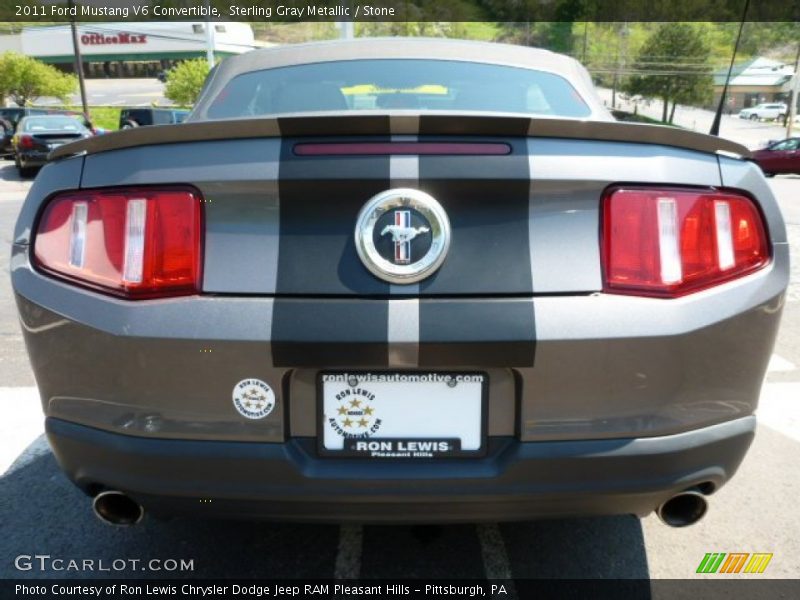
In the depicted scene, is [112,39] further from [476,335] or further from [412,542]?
[476,335]

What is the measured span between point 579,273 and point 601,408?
332 mm

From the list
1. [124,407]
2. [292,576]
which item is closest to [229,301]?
[124,407]

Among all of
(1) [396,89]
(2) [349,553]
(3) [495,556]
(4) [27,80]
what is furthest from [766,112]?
(2) [349,553]

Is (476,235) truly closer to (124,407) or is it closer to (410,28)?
(124,407)

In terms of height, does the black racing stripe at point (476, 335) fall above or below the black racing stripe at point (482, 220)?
below

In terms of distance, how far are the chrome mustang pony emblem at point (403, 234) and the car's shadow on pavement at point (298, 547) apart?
114cm

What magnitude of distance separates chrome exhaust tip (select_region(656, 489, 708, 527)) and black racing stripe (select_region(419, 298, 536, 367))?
0.65 metres

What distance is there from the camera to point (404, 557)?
2.25 meters

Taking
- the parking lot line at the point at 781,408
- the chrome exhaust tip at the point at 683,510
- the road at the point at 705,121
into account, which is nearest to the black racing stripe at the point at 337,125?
the chrome exhaust tip at the point at 683,510

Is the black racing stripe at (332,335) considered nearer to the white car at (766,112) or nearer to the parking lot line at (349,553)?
the parking lot line at (349,553)

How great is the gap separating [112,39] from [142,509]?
86.7 metres

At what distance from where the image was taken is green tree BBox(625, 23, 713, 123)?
197 ft

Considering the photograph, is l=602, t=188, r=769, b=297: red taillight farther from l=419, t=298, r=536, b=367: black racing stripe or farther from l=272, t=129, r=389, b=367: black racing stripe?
l=272, t=129, r=389, b=367: black racing stripe

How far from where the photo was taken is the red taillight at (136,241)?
164 centimetres
